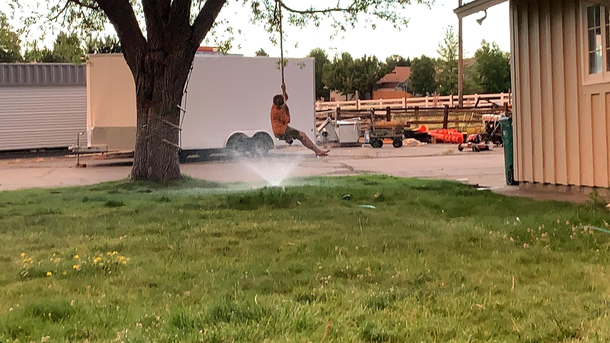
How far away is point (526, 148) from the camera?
10.0 m

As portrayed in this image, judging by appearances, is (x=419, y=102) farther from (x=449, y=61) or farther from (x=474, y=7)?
(x=474, y=7)

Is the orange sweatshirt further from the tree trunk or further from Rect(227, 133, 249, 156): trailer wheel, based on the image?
Rect(227, 133, 249, 156): trailer wheel

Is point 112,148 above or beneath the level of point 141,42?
beneath

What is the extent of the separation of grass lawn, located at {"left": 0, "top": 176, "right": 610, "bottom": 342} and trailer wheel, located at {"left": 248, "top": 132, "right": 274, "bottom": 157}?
1291 cm

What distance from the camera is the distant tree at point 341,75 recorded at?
6353 cm

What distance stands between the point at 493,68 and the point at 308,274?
53.8 meters

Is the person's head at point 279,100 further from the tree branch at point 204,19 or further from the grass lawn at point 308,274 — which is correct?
the grass lawn at point 308,274

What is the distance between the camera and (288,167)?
17953 mm

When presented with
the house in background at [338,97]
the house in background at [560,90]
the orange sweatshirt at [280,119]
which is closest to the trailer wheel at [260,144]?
the orange sweatshirt at [280,119]

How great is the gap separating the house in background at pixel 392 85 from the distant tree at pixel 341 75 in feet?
32.4

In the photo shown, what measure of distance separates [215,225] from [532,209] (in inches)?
150

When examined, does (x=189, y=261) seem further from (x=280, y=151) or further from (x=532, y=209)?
(x=280, y=151)

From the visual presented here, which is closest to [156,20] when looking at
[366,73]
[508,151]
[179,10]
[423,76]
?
[179,10]

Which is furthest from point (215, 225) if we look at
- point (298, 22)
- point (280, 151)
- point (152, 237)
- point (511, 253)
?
point (280, 151)
